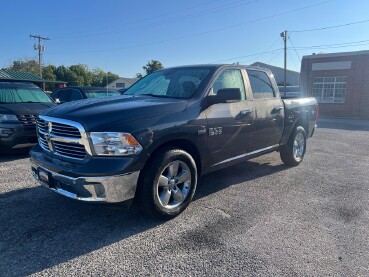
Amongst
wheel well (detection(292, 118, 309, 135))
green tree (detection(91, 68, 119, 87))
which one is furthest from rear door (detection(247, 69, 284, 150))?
green tree (detection(91, 68, 119, 87))

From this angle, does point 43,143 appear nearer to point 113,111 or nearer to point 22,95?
point 113,111

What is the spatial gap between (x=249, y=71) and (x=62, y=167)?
11.2 ft

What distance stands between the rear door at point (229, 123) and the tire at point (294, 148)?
1663mm

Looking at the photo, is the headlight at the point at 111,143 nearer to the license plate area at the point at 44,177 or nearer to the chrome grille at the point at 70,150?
the chrome grille at the point at 70,150

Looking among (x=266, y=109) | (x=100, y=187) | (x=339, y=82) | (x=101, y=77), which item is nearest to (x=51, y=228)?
(x=100, y=187)

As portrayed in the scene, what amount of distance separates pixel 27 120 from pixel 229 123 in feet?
15.5

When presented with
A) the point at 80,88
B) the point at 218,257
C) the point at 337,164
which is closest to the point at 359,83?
the point at 337,164

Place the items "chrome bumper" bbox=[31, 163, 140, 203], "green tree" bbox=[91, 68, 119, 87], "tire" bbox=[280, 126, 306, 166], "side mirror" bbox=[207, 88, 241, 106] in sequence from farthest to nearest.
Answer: "green tree" bbox=[91, 68, 119, 87] < "tire" bbox=[280, 126, 306, 166] < "side mirror" bbox=[207, 88, 241, 106] < "chrome bumper" bbox=[31, 163, 140, 203]

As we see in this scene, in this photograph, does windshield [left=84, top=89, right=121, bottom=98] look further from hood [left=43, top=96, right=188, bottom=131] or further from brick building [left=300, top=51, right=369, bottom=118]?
brick building [left=300, top=51, right=369, bottom=118]

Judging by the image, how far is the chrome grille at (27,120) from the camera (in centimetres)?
668

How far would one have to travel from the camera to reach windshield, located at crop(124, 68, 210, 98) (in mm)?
4305


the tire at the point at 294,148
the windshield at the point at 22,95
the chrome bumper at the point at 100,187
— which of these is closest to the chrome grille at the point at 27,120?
the windshield at the point at 22,95

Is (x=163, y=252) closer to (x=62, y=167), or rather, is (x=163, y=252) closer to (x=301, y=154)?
(x=62, y=167)

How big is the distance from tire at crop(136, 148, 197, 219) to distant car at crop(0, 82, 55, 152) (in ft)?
14.5
